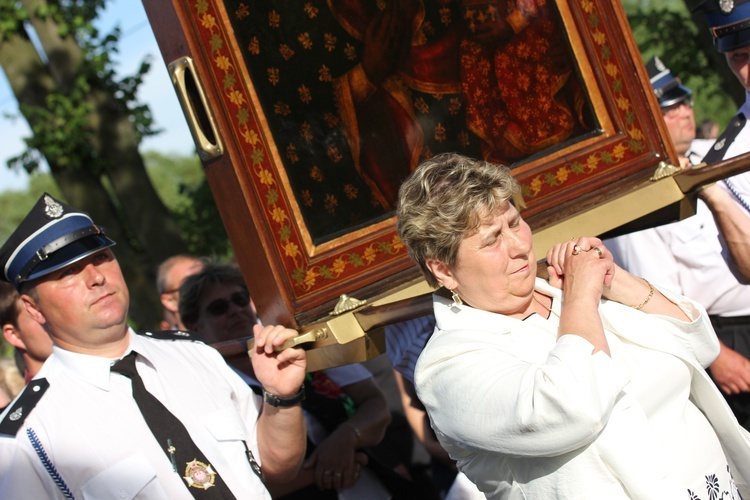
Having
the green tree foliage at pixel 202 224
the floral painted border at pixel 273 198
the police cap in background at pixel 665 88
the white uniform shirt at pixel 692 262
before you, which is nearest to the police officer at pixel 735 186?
the white uniform shirt at pixel 692 262

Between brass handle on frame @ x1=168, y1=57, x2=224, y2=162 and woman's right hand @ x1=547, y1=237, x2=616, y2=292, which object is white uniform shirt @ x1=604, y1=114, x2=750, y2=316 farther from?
brass handle on frame @ x1=168, y1=57, x2=224, y2=162

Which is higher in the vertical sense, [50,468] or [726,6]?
[726,6]

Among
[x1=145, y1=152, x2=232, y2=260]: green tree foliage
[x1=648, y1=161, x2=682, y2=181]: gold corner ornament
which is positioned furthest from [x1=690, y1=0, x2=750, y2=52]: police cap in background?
[x1=145, y1=152, x2=232, y2=260]: green tree foliage

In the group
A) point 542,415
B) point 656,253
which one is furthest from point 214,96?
point 656,253

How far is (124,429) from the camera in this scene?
117 inches

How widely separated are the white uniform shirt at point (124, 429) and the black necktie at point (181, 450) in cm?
2

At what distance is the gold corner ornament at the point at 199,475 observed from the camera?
2.99m

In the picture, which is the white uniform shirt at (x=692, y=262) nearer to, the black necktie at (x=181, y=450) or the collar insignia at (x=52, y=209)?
the black necktie at (x=181, y=450)

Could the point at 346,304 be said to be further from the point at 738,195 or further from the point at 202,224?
the point at 202,224

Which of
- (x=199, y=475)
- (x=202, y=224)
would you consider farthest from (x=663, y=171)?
(x=202, y=224)

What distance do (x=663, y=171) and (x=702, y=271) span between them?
1.44 m

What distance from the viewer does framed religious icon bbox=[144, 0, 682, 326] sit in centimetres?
276

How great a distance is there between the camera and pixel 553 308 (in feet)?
8.63

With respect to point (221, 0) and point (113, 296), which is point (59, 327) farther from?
point (221, 0)
